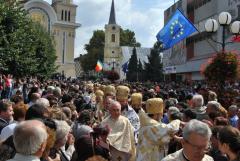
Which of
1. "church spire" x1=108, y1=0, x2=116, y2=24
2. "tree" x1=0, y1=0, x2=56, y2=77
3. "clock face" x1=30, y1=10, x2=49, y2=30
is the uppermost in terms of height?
"church spire" x1=108, y1=0, x2=116, y2=24

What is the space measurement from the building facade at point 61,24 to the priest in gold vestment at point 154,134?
93.4m

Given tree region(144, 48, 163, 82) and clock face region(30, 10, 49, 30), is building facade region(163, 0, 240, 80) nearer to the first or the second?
tree region(144, 48, 163, 82)

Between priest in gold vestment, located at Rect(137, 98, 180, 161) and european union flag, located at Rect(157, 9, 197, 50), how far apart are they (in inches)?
575

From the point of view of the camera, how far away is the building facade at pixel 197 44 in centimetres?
4597

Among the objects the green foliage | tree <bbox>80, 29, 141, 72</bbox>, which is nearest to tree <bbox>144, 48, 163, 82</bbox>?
tree <bbox>80, 29, 141, 72</bbox>

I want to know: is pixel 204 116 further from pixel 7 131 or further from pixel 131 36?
pixel 131 36

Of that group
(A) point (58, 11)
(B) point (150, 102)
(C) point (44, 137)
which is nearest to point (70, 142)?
(B) point (150, 102)

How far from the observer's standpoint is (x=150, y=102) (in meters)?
7.04

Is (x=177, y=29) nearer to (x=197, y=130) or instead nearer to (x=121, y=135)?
(x=121, y=135)

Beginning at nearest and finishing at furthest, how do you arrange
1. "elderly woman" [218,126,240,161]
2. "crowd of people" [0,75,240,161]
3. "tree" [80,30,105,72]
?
1. "crowd of people" [0,75,240,161]
2. "elderly woman" [218,126,240,161]
3. "tree" [80,30,105,72]

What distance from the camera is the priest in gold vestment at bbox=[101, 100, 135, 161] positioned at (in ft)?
27.2

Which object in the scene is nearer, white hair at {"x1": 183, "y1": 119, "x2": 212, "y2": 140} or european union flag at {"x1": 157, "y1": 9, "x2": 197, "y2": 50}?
white hair at {"x1": 183, "y1": 119, "x2": 212, "y2": 140}

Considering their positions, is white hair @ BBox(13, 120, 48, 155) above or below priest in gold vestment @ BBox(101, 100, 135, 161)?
above

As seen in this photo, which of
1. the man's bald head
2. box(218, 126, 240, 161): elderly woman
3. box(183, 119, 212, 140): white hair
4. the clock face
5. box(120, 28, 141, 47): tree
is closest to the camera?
box(183, 119, 212, 140): white hair
